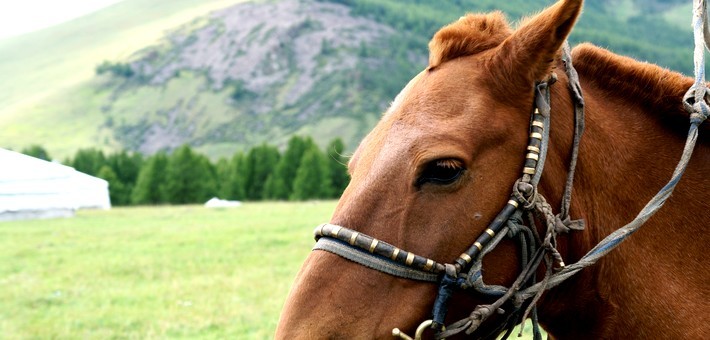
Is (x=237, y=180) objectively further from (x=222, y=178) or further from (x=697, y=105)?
(x=697, y=105)

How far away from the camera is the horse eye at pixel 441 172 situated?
250 centimetres

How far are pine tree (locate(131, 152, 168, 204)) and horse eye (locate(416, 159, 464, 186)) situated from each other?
201 ft

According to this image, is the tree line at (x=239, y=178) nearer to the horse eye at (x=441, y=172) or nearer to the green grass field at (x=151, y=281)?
the green grass field at (x=151, y=281)

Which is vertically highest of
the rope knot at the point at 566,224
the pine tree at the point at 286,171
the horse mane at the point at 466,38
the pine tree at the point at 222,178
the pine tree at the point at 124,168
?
the horse mane at the point at 466,38

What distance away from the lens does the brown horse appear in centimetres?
245

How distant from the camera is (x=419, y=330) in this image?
2391 millimetres

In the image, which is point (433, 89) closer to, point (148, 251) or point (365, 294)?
point (365, 294)

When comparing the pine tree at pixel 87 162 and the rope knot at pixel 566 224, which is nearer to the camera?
Answer: the rope knot at pixel 566 224

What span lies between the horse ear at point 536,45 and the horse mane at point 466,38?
0.58ft

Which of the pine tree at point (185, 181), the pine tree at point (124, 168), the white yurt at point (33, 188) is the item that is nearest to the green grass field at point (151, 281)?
the white yurt at point (33, 188)

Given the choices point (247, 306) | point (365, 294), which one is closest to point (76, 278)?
point (247, 306)

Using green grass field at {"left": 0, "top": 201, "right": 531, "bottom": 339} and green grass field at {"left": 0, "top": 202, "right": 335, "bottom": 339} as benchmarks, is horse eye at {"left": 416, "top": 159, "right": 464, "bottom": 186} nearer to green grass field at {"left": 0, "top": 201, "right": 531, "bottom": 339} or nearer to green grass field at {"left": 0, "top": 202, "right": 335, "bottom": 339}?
green grass field at {"left": 0, "top": 201, "right": 531, "bottom": 339}

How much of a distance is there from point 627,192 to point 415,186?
112cm

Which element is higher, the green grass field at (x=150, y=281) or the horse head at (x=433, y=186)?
the horse head at (x=433, y=186)
